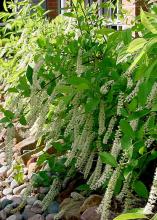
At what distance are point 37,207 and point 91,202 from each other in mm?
608

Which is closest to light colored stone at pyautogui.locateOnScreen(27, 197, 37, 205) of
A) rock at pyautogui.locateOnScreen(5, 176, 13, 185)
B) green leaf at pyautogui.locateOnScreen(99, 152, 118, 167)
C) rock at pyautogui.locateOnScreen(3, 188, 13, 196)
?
rock at pyautogui.locateOnScreen(3, 188, 13, 196)

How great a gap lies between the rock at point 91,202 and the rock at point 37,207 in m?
0.49

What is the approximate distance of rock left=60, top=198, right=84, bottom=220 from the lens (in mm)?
3359

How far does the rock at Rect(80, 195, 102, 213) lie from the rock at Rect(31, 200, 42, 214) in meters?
0.49

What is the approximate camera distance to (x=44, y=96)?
2.93m

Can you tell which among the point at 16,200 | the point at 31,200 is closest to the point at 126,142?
the point at 31,200

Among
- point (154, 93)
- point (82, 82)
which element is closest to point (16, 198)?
point (82, 82)

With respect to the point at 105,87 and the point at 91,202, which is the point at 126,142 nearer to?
the point at 105,87

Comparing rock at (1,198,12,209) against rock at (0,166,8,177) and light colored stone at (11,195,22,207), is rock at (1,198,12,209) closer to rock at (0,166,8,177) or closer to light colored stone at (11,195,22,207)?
light colored stone at (11,195,22,207)

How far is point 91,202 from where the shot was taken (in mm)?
3375

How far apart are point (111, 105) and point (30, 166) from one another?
191 cm

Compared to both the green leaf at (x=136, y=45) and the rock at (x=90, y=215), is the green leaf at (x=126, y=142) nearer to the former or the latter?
the green leaf at (x=136, y=45)

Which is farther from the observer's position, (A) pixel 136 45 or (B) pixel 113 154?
(B) pixel 113 154

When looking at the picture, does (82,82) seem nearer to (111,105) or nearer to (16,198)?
(111,105)
